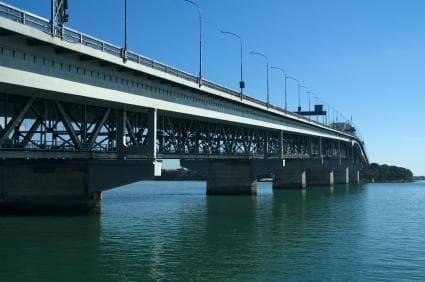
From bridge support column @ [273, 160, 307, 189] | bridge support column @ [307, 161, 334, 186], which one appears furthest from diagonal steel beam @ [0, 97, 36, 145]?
bridge support column @ [307, 161, 334, 186]

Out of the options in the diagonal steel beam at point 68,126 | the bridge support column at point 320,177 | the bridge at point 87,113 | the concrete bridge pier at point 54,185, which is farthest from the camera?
the bridge support column at point 320,177

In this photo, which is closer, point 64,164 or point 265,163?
point 64,164

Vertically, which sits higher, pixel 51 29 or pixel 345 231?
pixel 51 29

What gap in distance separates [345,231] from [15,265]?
2324cm

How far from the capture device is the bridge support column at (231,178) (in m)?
92.9

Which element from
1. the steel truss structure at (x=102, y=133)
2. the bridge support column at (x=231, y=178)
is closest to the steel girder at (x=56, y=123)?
the steel truss structure at (x=102, y=133)

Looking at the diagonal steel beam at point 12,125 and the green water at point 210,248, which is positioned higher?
the diagonal steel beam at point 12,125

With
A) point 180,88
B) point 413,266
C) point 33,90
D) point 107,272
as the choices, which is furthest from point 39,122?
point 413,266

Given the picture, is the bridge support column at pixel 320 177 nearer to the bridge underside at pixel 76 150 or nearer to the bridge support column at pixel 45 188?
the bridge underside at pixel 76 150

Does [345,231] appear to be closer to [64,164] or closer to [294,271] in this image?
[294,271]

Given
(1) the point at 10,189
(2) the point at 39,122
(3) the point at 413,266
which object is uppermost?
(2) the point at 39,122

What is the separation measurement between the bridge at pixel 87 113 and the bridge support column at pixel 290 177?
42.1 m

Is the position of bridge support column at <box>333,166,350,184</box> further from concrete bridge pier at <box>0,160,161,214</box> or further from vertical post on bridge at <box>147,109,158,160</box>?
vertical post on bridge at <box>147,109,158,160</box>

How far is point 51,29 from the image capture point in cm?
3244
